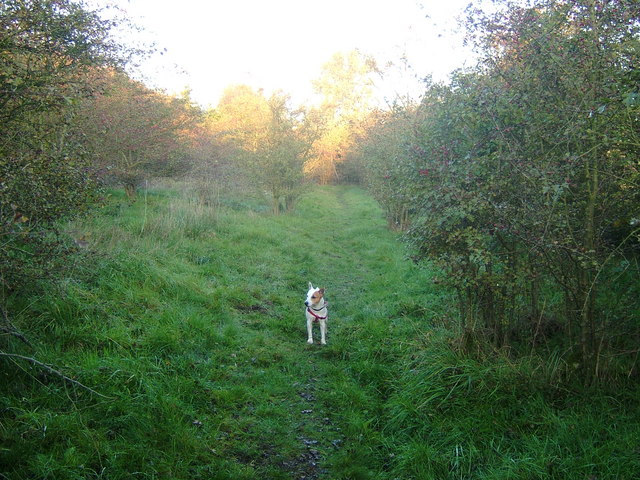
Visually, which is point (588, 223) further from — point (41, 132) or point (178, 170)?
point (178, 170)

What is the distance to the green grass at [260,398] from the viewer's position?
12.7 ft

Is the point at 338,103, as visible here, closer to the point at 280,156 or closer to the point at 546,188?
the point at 280,156

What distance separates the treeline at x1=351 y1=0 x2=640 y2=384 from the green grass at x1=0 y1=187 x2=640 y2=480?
0.69 metres

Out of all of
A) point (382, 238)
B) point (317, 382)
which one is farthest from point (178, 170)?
point (317, 382)

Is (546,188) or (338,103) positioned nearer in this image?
(546,188)

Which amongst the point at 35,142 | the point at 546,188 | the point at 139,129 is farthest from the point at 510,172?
the point at 139,129

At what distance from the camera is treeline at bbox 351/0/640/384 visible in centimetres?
428

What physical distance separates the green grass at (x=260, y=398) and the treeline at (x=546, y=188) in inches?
27.3

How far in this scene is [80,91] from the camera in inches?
207

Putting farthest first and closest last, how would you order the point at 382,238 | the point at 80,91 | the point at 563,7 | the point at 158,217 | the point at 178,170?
the point at 178,170 < the point at 382,238 < the point at 158,217 < the point at 80,91 < the point at 563,7

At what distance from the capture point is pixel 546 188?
156 inches

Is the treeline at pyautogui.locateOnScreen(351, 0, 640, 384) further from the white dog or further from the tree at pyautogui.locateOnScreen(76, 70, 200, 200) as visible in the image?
the tree at pyautogui.locateOnScreen(76, 70, 200, 200)

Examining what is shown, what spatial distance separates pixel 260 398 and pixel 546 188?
391 cm

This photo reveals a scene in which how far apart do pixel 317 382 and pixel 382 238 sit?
1142cm
